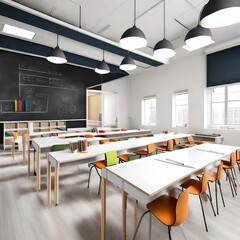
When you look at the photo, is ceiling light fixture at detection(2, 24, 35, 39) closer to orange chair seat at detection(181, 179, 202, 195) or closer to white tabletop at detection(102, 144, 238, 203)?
white tabletop at detection(102, 144, 238, 203)

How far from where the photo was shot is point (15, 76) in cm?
595

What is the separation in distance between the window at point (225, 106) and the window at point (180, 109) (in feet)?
2.93

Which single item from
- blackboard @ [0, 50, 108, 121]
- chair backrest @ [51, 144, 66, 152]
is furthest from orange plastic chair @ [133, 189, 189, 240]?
blackboard @ [0, 50, 108, 121]

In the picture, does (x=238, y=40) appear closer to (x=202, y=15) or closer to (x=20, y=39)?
(x=202, y=15)

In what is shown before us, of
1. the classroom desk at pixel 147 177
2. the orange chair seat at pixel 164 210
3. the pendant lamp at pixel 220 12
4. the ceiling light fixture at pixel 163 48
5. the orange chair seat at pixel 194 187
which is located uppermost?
the ceiling light fixture at pixel 163 48

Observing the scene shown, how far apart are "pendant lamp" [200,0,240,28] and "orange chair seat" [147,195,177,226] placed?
6.60 ft

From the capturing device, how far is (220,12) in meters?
1.76

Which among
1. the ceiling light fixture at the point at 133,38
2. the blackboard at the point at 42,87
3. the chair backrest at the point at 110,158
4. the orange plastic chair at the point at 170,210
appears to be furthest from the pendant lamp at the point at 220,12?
the blackboard at the point at 42,87

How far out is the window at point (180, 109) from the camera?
623cm

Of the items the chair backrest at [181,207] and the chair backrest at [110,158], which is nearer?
the chair backrest at [181,207]

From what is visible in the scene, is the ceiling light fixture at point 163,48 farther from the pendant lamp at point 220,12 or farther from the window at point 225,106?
the window at point 225,106

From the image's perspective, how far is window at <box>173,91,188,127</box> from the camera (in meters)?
6.23

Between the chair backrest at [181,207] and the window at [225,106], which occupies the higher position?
the window at [225,106]

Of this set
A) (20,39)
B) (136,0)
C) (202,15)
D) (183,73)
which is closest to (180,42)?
(183,73)
